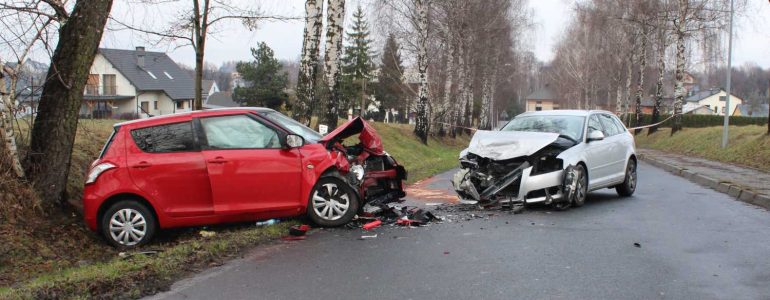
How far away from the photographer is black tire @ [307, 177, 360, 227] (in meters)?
7.88

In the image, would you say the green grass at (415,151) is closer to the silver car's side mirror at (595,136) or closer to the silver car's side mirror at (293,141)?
the silver car's side mirror at (595,136)

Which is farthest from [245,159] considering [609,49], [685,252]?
[609,49]

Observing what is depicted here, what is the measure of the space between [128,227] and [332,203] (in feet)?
8.01

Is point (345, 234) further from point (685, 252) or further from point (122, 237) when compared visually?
point (685, 252)

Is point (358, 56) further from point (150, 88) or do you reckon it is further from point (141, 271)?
point (141, 271)

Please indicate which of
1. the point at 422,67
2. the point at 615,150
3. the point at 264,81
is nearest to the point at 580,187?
the point at 615,150

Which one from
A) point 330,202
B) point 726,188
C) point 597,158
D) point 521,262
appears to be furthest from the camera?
A: point 726,188

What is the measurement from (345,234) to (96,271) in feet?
9.33

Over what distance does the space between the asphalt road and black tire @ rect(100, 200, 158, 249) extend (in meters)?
1.55

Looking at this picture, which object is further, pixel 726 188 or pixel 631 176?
pixel 726 188

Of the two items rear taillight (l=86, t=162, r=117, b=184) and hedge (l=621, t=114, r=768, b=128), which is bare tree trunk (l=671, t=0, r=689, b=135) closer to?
hedge (l=621, t=114, r=768, b=128)

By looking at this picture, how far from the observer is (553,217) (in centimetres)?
879

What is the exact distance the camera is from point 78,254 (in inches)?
292

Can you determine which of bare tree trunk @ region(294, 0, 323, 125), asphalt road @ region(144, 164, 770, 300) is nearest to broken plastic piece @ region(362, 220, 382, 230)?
asphalt road @ region(144, 164, 770, 300)
